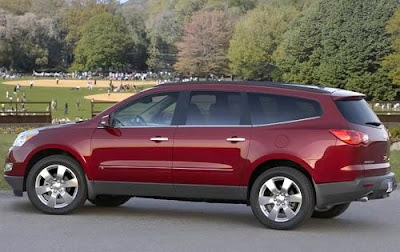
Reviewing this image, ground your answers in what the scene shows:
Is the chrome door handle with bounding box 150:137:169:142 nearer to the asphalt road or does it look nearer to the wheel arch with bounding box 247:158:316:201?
the asphalt road

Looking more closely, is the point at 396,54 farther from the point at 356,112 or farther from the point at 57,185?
the point at 57,185

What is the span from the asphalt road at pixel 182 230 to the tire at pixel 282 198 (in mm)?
142

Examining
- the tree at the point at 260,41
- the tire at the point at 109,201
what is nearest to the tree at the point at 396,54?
the tree at the point at 260,41

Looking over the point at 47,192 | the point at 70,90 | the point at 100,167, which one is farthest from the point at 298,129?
the point at 70,90

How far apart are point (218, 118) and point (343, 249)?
2180mm

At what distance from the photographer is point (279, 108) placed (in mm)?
9086

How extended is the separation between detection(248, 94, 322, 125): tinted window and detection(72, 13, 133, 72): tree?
12349cm

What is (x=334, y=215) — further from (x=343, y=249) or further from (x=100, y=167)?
(x=100, y=167)

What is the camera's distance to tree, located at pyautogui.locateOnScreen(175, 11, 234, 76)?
11381cm

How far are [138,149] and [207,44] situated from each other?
106494mm

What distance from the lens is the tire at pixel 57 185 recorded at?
9.53m

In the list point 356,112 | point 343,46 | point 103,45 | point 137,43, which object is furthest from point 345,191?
point 137,43

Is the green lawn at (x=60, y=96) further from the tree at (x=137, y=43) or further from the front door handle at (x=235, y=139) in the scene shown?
the front door handle at (x=235, y=139)

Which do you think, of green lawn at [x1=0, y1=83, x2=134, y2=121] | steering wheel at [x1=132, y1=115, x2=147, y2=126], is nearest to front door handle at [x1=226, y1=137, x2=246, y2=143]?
steering wheel at [x1=132, y1=115, x2=147, y2=126]
